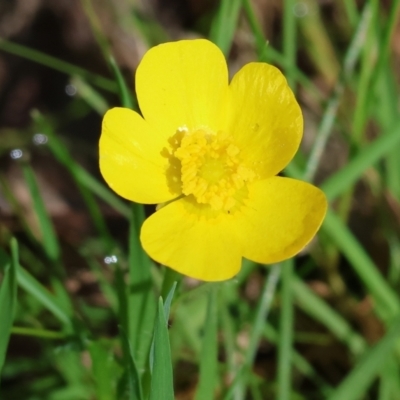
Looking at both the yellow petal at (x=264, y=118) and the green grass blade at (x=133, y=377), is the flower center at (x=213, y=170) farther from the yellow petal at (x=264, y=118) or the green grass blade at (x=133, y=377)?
the green grass blade at (x=133, y=377)

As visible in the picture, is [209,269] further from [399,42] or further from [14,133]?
[399,42]

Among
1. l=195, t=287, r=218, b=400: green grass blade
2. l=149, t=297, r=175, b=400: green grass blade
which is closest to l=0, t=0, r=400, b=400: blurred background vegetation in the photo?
l=195, t=287, r=218, b=400: green grass blade

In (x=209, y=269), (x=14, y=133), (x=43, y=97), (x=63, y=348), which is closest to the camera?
(x=209, y=269)

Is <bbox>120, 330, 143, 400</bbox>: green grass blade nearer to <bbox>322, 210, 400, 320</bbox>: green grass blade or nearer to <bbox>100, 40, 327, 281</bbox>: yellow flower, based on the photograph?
<bbox>100, 40, 327, 281</bbox>: yellow flower

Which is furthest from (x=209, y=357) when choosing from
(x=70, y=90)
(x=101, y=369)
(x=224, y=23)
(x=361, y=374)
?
(x=70, y=90)

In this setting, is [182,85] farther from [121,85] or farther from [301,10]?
[301,10]

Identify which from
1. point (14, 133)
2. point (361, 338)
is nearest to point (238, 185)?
point (361, 338)

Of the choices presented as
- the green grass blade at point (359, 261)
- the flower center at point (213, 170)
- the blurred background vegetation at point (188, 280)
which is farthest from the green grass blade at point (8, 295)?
the green grass blade at point (359, 261)
